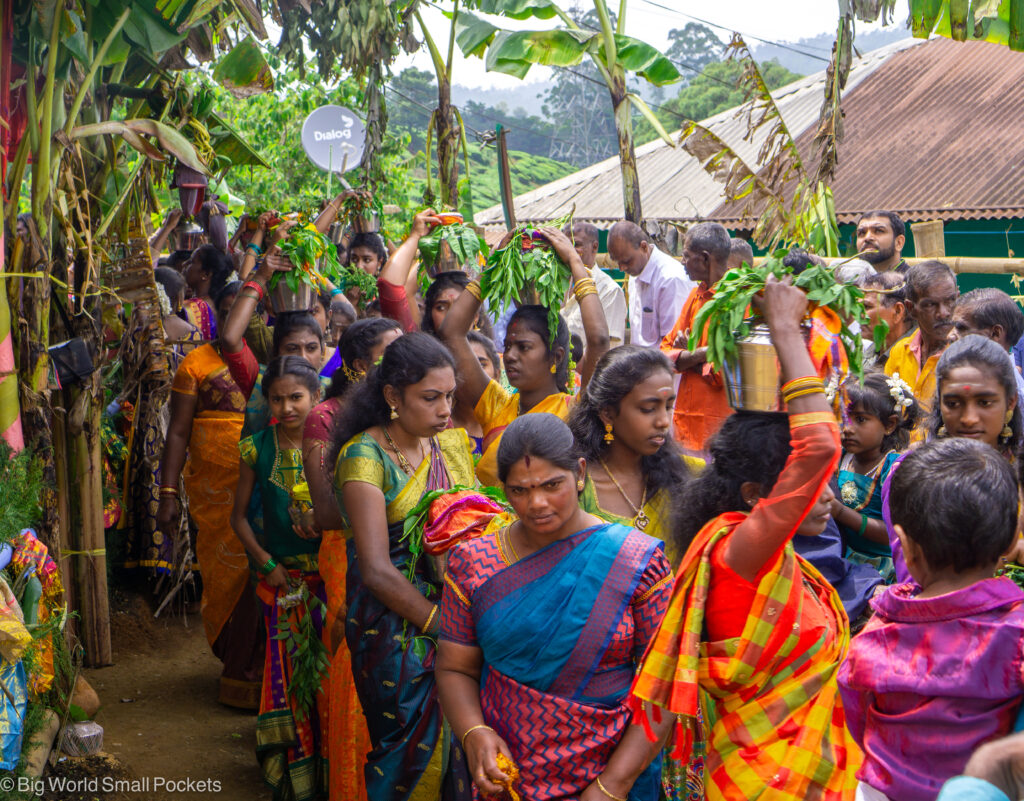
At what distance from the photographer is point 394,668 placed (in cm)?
377

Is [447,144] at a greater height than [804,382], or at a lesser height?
greater

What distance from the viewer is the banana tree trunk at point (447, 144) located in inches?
306

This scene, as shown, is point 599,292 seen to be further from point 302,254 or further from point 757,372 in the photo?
point 757,372

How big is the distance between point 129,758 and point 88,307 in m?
2.37

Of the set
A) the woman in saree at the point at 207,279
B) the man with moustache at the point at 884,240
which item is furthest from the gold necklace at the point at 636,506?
the woman in saree at the point at 207,279

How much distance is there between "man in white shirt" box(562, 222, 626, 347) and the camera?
7.80 meters

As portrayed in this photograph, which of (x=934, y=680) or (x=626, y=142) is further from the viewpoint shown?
(x=626, y=142)

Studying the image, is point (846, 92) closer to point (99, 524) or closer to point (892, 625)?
point (99, 524)

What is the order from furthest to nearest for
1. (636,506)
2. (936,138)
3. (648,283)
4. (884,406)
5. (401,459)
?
(936,138)
(648,283)
(884,406)
(401,459)
(636,506)

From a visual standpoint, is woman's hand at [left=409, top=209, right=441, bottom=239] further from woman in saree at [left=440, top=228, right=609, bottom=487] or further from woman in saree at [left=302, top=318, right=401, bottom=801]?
woman in saree at [left=440, top=228, right=609, bottom=487]

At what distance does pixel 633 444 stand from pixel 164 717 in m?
3.86

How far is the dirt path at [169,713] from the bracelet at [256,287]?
7.99ft

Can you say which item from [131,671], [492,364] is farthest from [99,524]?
[492,364]

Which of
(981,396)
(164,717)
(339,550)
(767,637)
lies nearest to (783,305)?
(767,637)
